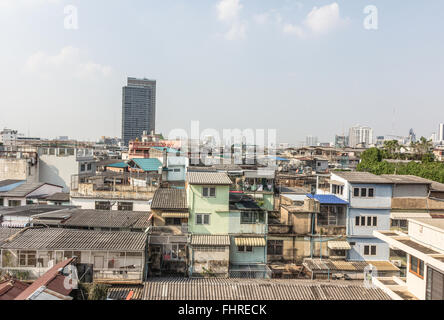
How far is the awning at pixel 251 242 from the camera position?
13789 millimetres

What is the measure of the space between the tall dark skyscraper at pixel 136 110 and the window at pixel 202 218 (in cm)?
11758

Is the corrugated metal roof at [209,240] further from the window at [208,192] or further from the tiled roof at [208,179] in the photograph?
the tiled roof at [208,179]

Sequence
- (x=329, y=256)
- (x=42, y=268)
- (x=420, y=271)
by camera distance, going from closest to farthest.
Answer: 1. (x=420, y=271)
2. (x=42, y=268)
3. (x=329, y=256)

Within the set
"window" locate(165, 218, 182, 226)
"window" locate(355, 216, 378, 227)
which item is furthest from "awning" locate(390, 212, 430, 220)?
"window" locate(165, 218, 182, 226)

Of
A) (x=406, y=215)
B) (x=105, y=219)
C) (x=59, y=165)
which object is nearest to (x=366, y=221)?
(x=406, y=215)

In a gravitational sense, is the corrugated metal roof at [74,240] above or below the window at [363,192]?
below

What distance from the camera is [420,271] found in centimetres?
670

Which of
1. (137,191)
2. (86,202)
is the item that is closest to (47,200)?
(86,202)

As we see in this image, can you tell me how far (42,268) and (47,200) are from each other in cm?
960

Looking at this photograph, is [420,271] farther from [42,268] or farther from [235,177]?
[235,177]

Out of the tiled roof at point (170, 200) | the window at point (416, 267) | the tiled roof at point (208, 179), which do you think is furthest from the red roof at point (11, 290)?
the window at point (416, 267)

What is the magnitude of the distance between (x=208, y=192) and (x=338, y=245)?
6432 mm

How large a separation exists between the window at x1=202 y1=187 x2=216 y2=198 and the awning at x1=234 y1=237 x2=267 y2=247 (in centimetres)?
218
